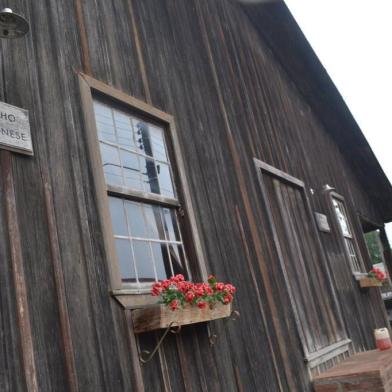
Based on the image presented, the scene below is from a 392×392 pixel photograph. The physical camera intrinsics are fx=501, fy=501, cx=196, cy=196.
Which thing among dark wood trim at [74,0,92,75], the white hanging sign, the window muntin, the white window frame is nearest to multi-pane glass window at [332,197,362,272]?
the white window frame

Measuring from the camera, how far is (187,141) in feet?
14.3

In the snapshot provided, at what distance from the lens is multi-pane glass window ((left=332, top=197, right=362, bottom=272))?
8141 millimetres

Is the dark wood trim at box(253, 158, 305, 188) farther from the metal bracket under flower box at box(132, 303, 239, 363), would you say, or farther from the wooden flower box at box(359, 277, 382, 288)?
the metal bracket under flower box at box(132, 303, 239, 363)

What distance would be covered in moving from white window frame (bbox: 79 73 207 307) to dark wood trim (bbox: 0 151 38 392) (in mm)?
606

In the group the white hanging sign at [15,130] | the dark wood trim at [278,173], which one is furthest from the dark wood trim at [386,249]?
the white hanging sign at [15,130]

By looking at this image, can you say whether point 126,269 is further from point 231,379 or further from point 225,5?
point 225,5

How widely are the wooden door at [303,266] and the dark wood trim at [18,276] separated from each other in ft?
10.8

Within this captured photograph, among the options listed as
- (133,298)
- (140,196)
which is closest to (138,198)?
(140,196)

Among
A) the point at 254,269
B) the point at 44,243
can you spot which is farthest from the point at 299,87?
the point at 44,243

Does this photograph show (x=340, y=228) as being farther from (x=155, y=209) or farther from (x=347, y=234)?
(x=155, y=209)

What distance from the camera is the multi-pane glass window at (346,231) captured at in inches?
320

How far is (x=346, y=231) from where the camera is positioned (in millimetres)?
8453

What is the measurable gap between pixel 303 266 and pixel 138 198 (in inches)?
120

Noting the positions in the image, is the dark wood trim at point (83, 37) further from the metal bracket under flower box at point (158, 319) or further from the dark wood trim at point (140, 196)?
the metal bracket under flower box at point (158, 319)
